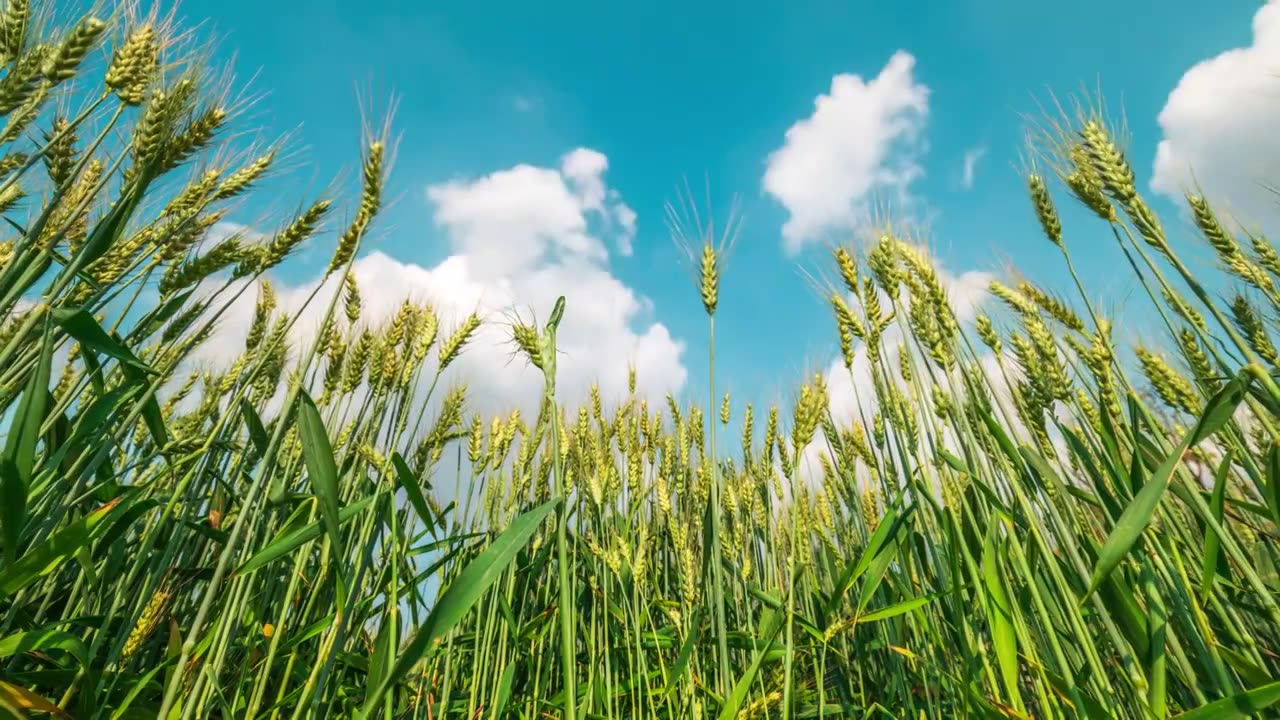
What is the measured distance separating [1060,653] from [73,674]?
4.90ft

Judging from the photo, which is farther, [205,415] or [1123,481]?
[205,415]

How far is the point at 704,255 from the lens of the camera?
165 cm

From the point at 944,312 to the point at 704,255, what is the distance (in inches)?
23.0

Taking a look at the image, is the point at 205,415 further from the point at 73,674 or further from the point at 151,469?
the point at 73,674

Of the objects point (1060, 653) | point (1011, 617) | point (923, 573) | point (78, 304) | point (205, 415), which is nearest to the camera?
point (1060, 653)

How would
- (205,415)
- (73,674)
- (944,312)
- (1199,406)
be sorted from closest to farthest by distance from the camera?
(73,674) → (944,312) → (1199,406) → (205,415)

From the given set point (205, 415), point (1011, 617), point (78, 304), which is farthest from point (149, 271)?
point (1011, 617)

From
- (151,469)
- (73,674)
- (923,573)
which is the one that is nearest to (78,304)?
(73,674)

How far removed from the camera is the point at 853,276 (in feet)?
5.35

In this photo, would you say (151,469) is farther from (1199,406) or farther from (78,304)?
(1199,406)

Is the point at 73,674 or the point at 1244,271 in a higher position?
the point at 1244,271

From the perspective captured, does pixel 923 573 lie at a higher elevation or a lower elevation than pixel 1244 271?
lower

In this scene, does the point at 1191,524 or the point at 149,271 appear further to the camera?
the point at 1191,524

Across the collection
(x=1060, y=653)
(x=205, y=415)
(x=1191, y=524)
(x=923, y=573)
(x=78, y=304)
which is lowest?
(x=1060, y=653)
